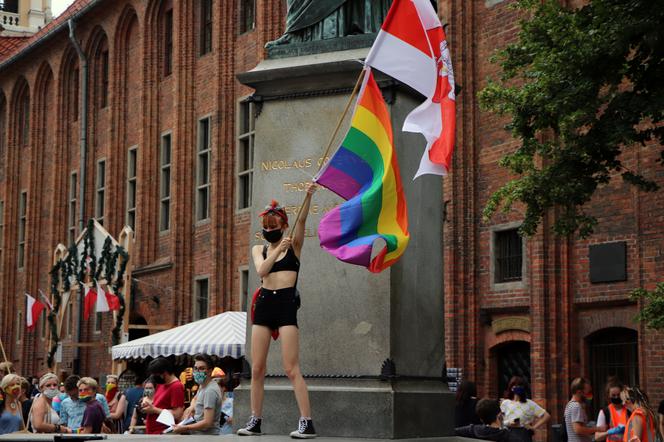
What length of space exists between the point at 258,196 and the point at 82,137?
1125 inches

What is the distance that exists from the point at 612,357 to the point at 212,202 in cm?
1292

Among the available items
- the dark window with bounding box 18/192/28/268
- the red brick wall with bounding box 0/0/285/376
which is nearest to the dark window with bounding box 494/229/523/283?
the red brick wall with bounding box 0/0/285/376

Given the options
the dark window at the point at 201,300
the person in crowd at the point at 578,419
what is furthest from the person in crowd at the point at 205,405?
the dark window at the point at 201,300

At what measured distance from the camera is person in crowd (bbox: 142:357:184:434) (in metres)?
12.6

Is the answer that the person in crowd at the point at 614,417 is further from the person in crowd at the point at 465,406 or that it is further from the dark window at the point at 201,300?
the dark window at the point at 201,300

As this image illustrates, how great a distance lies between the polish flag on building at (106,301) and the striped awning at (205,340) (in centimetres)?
885

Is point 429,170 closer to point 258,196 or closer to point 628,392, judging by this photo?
point 258,196

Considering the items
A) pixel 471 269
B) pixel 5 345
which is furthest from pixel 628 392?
pixel 5 345

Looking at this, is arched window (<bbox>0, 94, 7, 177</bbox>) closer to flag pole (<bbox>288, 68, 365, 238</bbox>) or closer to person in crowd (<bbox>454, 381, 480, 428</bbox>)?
person in crowd (<bbox>454, 381, 480, 428</bbox>)

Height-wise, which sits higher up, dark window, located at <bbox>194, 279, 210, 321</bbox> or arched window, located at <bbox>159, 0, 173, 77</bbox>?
arched window, located at <bbox>159, 0, 173, 77</bbox>

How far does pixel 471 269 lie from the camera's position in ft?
73.0

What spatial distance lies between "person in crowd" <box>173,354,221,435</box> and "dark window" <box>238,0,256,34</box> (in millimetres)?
19471

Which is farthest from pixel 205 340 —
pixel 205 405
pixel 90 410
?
pixel 205 405

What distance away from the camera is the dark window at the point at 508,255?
2161 cm
